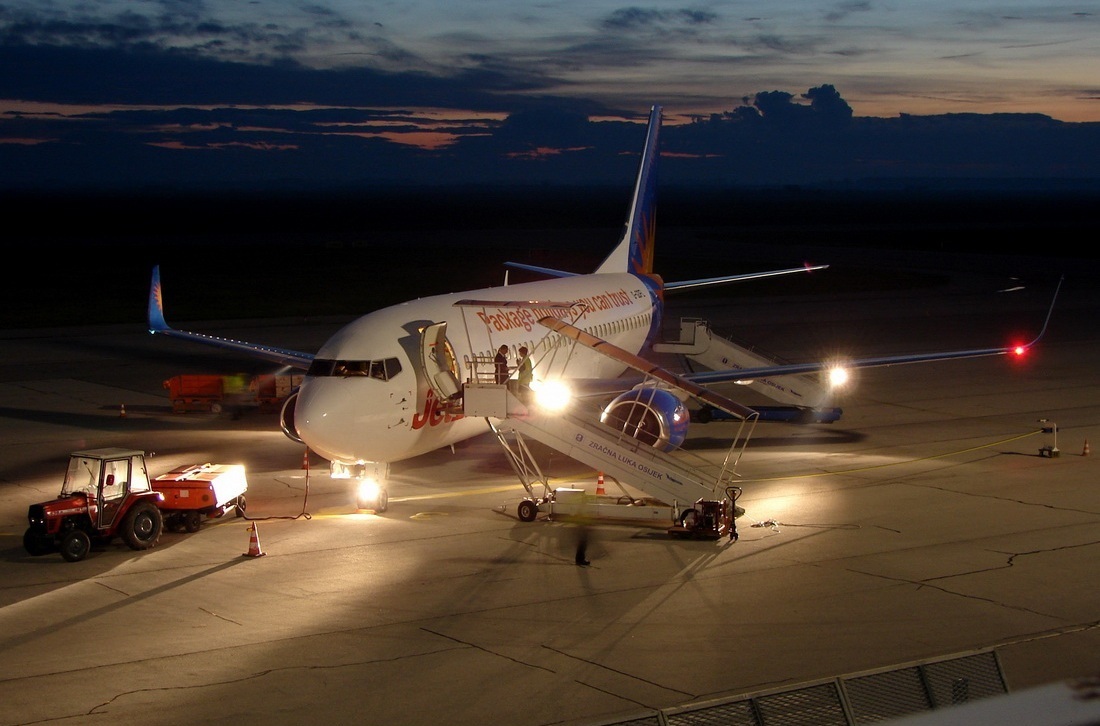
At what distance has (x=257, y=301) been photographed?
68500 millimetres

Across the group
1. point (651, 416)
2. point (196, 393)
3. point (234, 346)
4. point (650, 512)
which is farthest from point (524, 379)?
point (196, 393)

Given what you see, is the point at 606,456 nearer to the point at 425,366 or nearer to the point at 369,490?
the point at 425,366

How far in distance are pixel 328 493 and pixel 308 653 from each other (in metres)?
10.4

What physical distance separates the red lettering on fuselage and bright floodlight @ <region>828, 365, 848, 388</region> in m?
9.95

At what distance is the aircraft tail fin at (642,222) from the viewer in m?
40.2

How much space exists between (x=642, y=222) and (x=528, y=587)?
79.2 feet

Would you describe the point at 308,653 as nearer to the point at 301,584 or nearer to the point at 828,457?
the point at 301,584

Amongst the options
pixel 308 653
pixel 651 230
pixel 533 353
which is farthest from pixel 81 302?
pixel 308 653

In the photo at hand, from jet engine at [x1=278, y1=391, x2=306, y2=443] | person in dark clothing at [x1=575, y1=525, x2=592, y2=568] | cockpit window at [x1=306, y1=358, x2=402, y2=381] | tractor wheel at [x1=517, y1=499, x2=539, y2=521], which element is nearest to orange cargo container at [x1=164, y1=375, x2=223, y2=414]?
jet engine at [x1=278, y1=391, x2=306, y2=443]

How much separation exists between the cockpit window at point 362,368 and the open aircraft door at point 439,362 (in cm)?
63

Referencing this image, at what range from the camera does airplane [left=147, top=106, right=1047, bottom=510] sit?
923 inches

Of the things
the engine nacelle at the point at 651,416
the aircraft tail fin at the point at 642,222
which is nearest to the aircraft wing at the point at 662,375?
the engine nacelle at the point at 651,416

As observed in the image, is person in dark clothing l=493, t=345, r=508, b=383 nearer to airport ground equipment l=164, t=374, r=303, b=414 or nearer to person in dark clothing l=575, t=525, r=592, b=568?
person in dark clothing l=575, t=525, r=592, b=568

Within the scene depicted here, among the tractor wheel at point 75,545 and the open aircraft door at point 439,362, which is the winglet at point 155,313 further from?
the tractor wheel at point 75,545
